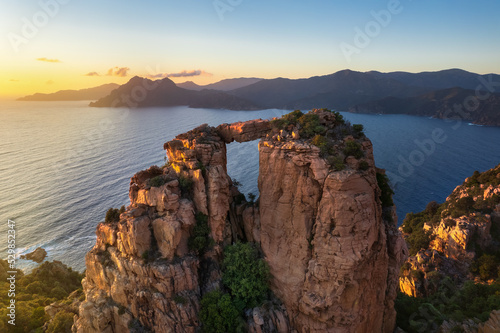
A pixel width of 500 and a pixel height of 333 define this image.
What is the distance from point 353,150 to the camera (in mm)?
24312

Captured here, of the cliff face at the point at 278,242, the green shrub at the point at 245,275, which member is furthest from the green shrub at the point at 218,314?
the green shrub at the point at 245,275

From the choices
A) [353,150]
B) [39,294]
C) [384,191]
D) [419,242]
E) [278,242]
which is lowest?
[419,242]

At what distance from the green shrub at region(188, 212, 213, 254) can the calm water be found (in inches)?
1953

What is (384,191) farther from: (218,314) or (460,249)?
(460,249)

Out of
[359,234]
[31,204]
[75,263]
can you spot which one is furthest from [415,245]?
[31,204]

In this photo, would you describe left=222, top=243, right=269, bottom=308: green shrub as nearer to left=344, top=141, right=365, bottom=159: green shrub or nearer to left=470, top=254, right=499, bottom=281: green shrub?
left=344, top=141, right=365, bottom=159: green shrub

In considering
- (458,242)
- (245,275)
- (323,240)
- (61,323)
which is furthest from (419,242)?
(61,323)

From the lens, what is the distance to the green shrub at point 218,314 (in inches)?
966

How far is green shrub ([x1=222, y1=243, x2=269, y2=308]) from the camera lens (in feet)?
86.0

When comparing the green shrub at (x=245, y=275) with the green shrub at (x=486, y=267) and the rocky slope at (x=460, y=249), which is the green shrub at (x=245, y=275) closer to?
the rocky slope at (x=460, y=249)

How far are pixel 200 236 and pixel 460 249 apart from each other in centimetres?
5942

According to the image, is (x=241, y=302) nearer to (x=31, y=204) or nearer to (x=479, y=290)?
(x=479, y=290)

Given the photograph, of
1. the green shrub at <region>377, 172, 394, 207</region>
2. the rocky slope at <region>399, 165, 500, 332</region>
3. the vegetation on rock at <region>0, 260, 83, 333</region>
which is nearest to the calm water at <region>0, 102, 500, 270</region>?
the vegetation on rock at <region>0, 260, 83, 333</region>

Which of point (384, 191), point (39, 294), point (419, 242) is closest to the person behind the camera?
point (384, 191)
